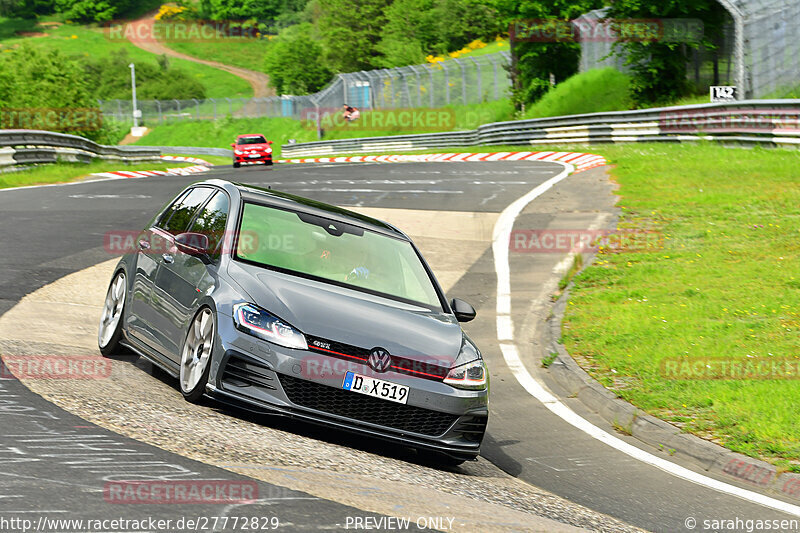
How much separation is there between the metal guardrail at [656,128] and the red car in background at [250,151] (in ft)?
27.9

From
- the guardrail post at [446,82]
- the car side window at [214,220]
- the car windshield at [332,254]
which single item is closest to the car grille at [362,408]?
the car windshield at [332,254]

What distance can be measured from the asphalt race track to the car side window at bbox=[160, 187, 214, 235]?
1.26 meters

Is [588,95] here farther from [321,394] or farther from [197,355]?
[321,394]

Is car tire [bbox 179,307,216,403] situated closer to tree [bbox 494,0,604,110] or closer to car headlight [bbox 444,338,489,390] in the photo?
car headlight [bbox 444,338,489,390]

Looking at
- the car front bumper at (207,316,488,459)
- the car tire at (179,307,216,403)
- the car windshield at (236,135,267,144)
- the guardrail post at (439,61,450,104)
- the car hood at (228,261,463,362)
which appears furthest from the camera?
the guardrail post at (439,61,450,104)

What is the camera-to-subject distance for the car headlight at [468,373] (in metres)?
6.59

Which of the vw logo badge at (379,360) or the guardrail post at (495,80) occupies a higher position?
the guardrail post at (495,80)

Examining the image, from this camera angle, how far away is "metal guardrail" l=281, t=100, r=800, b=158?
24234mm

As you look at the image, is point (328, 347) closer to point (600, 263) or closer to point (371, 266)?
point (371, 266)

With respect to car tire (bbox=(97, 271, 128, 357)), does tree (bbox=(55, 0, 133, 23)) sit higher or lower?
higher

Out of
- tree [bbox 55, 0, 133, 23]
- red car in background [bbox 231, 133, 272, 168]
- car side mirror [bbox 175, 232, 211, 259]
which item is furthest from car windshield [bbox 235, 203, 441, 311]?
tree [bbox 55, 0, 133, 23]

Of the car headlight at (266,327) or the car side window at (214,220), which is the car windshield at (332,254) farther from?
the car headlight at (266,327)

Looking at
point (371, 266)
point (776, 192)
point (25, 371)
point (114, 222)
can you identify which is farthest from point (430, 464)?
point (776, 192)

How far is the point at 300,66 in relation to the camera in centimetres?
11181
